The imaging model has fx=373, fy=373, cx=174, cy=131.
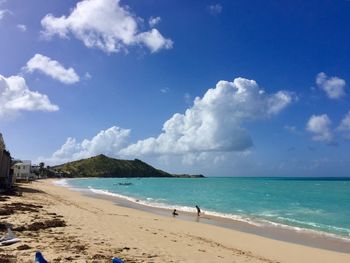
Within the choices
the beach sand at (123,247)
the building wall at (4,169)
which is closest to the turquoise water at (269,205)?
the beach sand at (123,247)

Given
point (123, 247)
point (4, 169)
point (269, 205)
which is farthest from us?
point (269, 205)

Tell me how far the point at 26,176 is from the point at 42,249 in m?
97.3

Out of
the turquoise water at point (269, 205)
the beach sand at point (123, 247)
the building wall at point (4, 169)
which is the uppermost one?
the building wall at point (4, 169)

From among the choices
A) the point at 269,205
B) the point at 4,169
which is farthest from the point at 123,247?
the point at 269,205

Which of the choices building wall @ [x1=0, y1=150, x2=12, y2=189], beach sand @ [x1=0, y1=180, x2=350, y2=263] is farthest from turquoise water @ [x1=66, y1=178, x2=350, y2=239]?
building wall @ [x1=0, y1=150, x2=12, y2=189]

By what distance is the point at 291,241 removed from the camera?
A: 21969mm

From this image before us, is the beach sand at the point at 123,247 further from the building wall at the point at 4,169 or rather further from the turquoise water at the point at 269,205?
the building wall at the point at 4,169

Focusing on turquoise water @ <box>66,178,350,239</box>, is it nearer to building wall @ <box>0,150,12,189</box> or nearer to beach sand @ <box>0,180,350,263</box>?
beach sand @ <box>0,180,350,263</box>

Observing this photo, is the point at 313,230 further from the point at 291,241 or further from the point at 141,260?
the point at 141,260

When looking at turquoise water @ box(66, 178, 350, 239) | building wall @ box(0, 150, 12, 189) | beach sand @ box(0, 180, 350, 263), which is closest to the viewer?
beach sand @ box(0, 180, 350, 263)

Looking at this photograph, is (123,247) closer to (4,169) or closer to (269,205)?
(4,169)

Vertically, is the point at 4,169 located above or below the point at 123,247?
above

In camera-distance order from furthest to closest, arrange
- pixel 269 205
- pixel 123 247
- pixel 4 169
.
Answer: pixel 269 205 → pixel 4 169 → pixel 123 247

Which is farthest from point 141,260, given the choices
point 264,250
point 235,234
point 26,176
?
point 26,176
